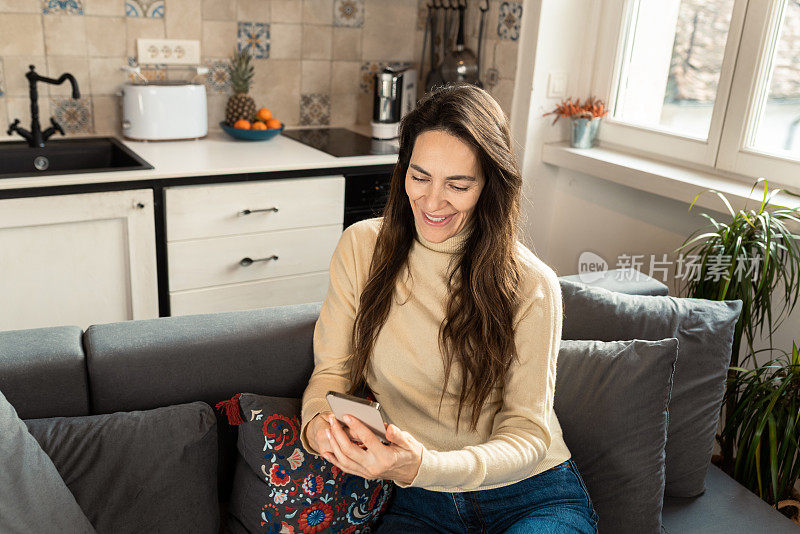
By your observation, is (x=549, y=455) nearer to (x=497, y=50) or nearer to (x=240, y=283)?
(x=240, y=283)

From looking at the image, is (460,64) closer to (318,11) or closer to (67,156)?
(318,11)

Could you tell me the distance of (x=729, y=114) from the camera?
2346mm

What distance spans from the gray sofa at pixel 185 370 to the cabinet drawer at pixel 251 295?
40.8 inches

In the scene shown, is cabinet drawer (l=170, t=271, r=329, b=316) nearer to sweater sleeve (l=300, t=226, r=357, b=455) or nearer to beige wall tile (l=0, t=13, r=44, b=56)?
beige wall tile (l=0, t=13, r=44, b=56)

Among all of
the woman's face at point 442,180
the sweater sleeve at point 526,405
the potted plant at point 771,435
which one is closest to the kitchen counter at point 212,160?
the woman's face at point 442,180

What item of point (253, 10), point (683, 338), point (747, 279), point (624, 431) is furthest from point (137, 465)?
point (253, 10)

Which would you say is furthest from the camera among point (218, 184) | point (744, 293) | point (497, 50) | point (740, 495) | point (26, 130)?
point (497, 50)

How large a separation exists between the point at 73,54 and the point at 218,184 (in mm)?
824

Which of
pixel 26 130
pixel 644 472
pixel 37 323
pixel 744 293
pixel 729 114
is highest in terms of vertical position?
pixel 729 114

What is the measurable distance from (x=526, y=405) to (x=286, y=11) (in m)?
2.28

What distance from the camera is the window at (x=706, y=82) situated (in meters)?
2.20

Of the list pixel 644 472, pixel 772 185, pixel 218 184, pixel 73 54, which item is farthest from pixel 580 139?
pixel 73 54

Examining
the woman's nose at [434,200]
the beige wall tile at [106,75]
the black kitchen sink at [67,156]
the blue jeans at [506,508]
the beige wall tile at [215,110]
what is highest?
the beige wall tile at [106,75]

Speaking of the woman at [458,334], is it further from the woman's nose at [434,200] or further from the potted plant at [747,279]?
the potted plant at [747,279]
